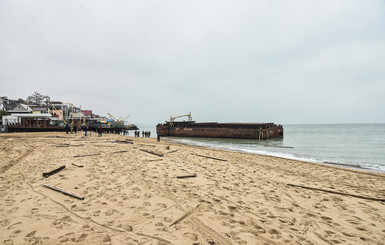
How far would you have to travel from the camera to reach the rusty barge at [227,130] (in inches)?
1369

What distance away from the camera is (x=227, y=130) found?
37250 mm

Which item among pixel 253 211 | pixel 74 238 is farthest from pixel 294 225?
pixel 74 238

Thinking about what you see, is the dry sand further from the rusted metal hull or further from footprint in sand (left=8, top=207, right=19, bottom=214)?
the rusted metal hull

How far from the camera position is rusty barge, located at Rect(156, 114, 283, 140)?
114 ft

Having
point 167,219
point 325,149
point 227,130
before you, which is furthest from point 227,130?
point 167,219

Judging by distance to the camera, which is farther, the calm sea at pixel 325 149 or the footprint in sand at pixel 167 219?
the calm sea at pixel 325 149

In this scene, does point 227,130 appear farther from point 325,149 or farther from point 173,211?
point 173,211

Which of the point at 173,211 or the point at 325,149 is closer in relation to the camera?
the point at 173,211

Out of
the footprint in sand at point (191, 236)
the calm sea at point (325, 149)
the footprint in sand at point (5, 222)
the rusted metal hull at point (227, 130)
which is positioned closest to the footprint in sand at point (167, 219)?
the footprint in sand at point (191, 236)

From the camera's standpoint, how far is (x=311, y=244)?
120 inches

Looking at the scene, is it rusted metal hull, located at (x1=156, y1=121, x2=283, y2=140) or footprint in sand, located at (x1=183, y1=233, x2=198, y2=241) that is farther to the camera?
rusted metal hull, located at (x1=156, y1=121, x2=283, y2=140)

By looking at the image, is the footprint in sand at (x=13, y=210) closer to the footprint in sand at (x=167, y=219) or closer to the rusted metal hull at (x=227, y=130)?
the footprint in sand at (x=167, y=219)

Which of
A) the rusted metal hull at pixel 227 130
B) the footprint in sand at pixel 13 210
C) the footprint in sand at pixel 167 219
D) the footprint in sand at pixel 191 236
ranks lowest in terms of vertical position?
the footprint in sand at pixel 191 236

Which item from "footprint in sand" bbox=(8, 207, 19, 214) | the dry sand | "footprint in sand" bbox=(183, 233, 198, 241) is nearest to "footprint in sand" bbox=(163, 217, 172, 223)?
the dry sand
